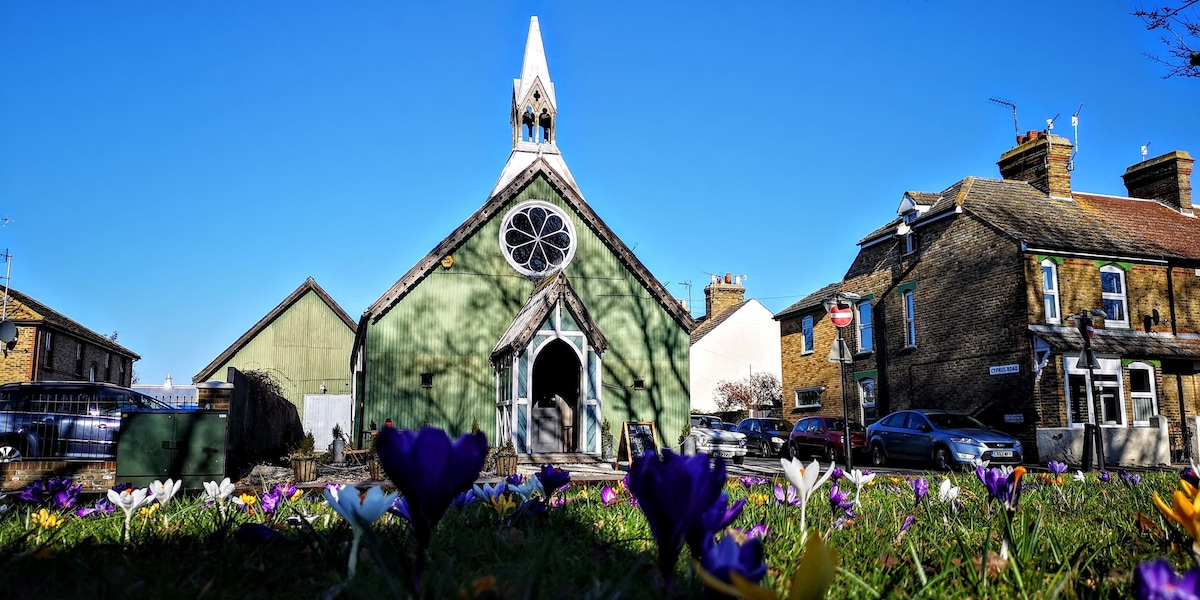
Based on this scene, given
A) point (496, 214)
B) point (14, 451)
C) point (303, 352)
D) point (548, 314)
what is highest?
point (496, 214)

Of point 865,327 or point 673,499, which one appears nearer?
point 673,499

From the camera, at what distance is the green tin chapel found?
69.9 feet

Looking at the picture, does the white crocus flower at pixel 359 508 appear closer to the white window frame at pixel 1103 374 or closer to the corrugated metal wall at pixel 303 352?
the white window frame at pixel 1103 374

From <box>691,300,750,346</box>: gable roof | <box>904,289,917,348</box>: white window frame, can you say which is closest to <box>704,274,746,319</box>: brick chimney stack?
<box>691,300,750,346</box>: gable roof

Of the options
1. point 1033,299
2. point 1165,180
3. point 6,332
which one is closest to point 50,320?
point 6,332

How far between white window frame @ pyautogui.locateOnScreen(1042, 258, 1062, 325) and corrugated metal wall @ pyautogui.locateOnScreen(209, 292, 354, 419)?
28065mm

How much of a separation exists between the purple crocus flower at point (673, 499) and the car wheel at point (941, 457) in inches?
815

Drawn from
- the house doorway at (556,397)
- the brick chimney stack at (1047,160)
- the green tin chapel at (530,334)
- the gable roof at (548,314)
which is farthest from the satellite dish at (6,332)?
the brick chimney stack at (1047,160)

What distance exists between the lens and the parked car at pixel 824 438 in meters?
24.2

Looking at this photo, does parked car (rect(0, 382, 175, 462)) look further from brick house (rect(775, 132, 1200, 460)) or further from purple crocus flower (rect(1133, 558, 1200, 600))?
brick house (rect(775, 132, 1200, 460))

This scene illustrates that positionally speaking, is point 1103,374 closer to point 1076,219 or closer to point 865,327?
point 1076,219

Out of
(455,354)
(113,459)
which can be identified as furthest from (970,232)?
(113,459)

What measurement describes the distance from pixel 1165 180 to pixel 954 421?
15.5 metres

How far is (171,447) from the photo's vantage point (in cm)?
946
